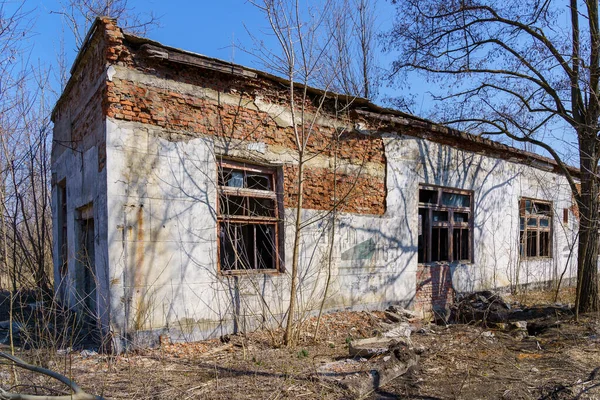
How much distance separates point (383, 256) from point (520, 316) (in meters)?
3.19

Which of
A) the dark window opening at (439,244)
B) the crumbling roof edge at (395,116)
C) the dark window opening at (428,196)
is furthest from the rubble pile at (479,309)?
the crumbling roof edge at (395,116)

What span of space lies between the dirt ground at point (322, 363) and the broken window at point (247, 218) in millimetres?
1188

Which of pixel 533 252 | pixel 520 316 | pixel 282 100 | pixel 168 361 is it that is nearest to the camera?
pixel 168 361

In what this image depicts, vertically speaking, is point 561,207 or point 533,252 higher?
point 561,207

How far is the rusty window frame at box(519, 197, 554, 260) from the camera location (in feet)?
39.9

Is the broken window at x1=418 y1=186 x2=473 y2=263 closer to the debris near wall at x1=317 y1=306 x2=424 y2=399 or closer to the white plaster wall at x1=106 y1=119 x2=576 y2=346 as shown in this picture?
the white plaster wall at x1=106 y1=119 x2=576 y2=346

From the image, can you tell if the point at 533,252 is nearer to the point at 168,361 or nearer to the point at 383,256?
the point at 383,256

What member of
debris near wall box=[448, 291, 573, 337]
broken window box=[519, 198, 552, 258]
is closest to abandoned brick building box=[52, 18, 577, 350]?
debris near wall box=[448, 291, 573, 337]

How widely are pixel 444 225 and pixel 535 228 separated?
477 centimetres

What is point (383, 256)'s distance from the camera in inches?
333

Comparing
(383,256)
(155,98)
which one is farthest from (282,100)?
(383,256)

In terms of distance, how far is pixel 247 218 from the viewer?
6578 mm

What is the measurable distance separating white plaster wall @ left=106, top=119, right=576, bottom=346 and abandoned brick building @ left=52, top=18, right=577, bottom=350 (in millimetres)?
20

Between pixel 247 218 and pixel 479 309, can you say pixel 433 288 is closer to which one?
pixel 479 309
